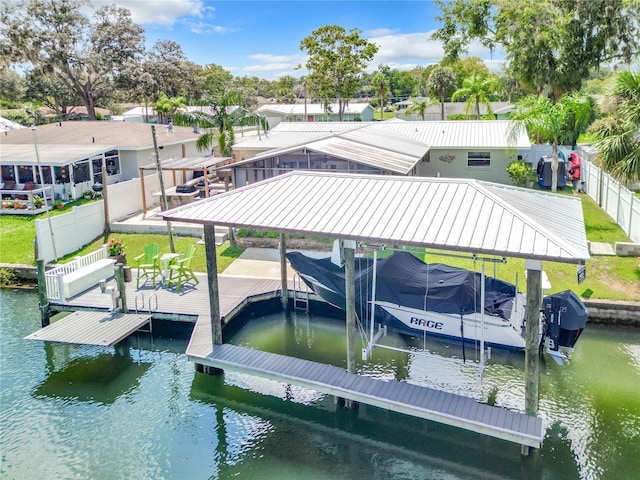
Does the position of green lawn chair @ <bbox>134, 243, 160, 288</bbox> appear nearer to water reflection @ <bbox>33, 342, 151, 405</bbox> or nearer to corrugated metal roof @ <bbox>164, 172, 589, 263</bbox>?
water reflection @ <bbox>33, 342, 151, 405</bbox>

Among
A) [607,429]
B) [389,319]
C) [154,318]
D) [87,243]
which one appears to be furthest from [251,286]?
[607,429]

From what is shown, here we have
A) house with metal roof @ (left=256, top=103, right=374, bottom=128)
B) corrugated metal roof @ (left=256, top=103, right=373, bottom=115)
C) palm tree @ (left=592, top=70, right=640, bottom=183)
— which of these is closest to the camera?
palm tree @ (left=592, top=70, right=640, bottom=183)

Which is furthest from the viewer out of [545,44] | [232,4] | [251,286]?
[232,4]

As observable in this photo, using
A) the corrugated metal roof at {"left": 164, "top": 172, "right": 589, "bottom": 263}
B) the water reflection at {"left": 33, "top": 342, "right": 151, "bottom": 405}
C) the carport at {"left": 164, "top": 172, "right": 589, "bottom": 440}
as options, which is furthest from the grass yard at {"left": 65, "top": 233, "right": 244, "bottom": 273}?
the corrugated metal roof at {"left": 164, "top": 172, "right": 589, "bottom": 263}

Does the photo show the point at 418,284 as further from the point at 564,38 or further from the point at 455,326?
the point at 564,38

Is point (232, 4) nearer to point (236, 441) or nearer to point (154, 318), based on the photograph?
point (154, 318)

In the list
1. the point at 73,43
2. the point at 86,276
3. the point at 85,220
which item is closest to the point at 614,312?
the point at 86,276
